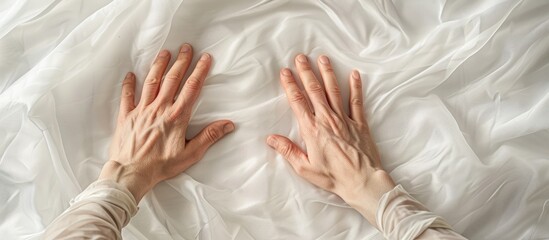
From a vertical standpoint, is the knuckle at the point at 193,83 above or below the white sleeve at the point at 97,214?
above

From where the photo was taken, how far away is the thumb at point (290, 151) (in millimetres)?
1083

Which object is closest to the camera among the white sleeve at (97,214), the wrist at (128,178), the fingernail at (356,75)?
the white sleeve at (97,214)

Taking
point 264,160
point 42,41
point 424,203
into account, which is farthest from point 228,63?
point 424,203

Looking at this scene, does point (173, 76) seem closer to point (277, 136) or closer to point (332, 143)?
point (277, 136)

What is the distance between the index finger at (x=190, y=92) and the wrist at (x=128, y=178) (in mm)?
138

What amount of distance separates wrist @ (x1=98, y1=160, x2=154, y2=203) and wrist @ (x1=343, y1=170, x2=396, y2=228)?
0.38 m

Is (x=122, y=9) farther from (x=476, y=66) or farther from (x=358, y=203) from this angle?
(x=476, y=66)

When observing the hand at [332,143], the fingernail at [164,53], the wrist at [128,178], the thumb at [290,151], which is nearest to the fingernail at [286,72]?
the hand at [332,143]

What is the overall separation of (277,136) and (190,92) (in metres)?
0.19

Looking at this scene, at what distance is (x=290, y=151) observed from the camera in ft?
3.57

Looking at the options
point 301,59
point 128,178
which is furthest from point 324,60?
point 128,178

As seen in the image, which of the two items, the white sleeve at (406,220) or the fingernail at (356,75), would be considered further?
the fingernail at (356,75)

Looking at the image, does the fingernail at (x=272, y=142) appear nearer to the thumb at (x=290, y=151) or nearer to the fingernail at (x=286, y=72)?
the thumb at (x=290, y=151)

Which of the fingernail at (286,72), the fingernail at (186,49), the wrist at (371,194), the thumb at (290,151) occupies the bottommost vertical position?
the wrist at (371,194)
